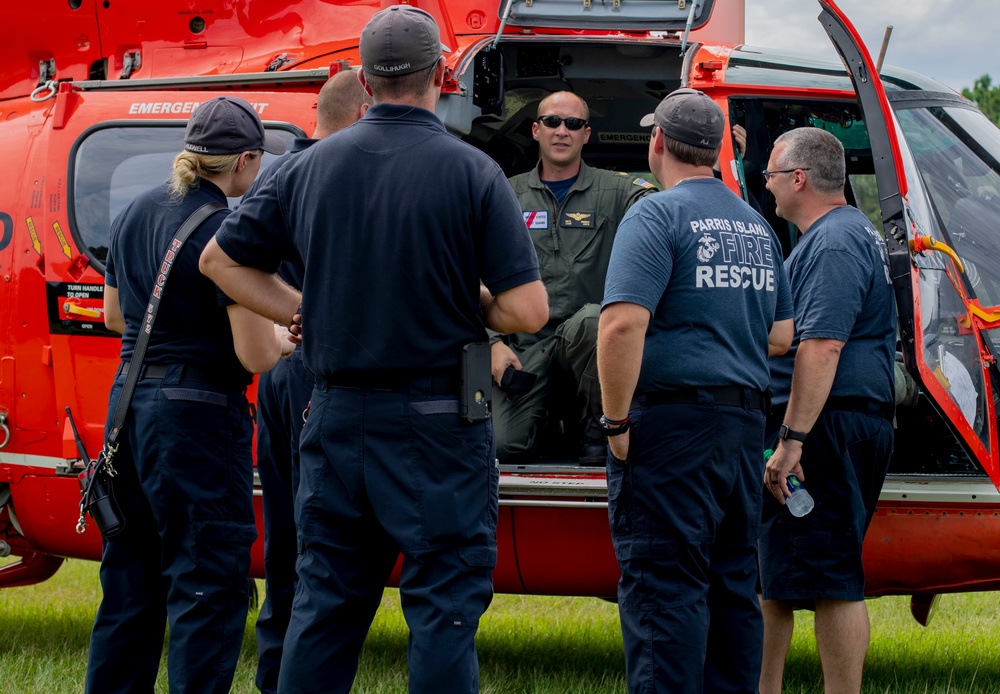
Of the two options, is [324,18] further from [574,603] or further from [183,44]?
[574,603]

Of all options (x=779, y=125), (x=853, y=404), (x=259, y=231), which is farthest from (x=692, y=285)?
(x=779, y=125)

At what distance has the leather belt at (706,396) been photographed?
9.91 ft

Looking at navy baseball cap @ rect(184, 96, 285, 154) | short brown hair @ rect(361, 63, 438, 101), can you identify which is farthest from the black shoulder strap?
short brown hair @ rect(361, 63, 438, 101)

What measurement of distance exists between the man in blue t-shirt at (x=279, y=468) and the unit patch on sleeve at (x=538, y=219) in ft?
3.79

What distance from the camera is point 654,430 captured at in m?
3.03

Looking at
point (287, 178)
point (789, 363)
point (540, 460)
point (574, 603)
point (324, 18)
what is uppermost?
point (324, 18)

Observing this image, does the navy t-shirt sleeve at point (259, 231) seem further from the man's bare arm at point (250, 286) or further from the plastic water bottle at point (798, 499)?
the plastic water bottle at point (798, 499)

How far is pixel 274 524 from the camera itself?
3.75 metres

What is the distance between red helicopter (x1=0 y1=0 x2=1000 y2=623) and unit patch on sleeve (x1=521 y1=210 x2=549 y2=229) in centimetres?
48

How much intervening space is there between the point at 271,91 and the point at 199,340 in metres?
1.58

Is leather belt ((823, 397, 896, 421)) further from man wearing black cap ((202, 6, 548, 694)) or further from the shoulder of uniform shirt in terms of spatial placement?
the shoulder of uniform shirt

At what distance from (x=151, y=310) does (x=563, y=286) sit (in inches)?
73.2

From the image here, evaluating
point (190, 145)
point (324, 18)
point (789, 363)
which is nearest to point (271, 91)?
point (324, 18)

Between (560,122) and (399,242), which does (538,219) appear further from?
(399,242)
